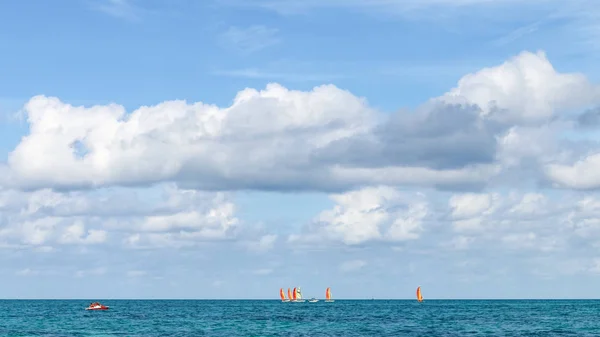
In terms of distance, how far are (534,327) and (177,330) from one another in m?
67.3

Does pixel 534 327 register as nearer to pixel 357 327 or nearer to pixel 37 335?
pixel 357 327

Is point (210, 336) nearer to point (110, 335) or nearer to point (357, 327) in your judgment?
point (110, 335)

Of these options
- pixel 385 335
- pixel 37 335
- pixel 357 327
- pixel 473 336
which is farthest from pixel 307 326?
pixel 37 335

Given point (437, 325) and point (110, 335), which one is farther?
point (437, 325)

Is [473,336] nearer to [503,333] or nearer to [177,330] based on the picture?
[503,333]

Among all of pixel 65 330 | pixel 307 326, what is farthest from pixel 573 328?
pixel 65 330

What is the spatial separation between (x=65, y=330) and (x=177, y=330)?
20.2m

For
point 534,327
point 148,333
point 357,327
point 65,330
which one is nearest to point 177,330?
point 148,333

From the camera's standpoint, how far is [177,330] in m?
148

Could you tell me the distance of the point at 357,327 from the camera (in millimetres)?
156875

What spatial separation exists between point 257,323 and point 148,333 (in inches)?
1413

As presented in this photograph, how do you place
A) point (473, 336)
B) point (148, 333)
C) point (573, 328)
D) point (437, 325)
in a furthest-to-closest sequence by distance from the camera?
point (437, 325)
point (573, 328)
point (148, 333)
point (473, 336)

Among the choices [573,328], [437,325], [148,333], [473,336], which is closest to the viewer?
[473,336]

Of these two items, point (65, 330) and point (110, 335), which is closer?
point (110, 335)
